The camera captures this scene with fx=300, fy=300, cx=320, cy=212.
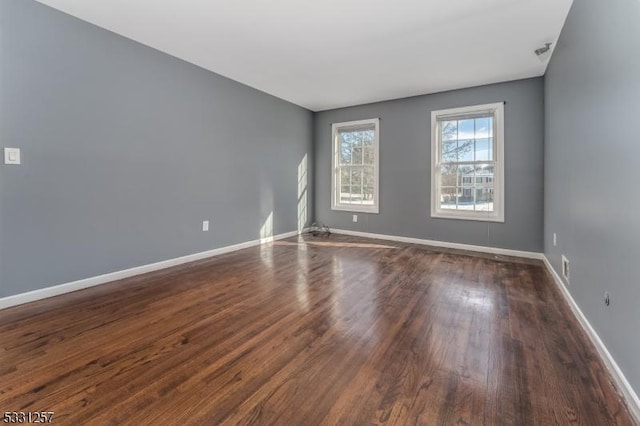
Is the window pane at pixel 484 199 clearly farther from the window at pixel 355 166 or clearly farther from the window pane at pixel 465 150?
the window at pixel 355 166

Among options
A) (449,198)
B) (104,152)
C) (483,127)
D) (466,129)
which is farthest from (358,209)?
(104,152)

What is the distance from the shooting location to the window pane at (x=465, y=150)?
14.9 feet

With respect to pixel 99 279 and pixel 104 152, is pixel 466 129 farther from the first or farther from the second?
pixel 99 279

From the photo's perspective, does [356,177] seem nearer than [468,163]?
No

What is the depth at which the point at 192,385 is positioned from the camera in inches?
58.4

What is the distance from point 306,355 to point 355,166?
A: 4416 mm

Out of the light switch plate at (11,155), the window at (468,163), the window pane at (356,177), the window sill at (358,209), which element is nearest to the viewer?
the light switch plate at (11,155)

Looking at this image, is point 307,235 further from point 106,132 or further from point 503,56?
point 503,56

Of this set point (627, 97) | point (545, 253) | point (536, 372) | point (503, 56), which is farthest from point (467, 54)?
point (536, 372)

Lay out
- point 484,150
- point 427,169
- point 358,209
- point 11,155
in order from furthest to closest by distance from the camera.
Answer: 1. point 358,209
2. point 427,169
3. point 484,150
4. point 11,155

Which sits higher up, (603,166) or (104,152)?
(104,152)

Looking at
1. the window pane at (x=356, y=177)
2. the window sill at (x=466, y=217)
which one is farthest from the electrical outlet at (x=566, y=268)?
the window pane at (x=356, y=177)

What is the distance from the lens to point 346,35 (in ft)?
9.86

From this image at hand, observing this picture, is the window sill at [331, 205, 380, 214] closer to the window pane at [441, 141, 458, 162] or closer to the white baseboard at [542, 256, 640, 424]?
the window pane at [441, 141, 458, 162]
